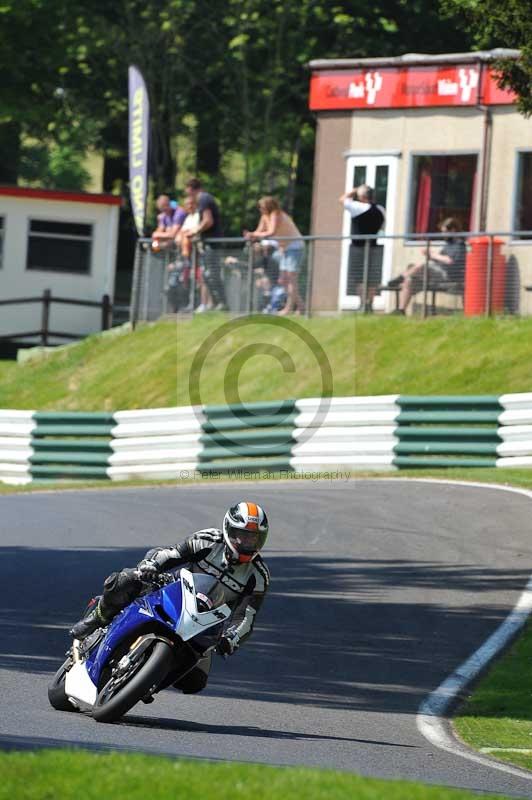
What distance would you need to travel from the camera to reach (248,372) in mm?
23906

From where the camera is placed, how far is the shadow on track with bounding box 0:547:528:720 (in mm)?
10266

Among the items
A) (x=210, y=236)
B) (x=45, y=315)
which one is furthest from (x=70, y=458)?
(x=45, y=315)

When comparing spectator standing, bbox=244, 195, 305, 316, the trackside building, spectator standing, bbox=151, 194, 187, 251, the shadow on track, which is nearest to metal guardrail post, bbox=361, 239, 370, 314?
the trackside building

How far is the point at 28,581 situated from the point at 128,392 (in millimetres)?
12766

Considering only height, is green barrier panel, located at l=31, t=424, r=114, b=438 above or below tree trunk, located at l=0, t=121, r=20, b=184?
below

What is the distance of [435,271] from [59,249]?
13867 millimetres

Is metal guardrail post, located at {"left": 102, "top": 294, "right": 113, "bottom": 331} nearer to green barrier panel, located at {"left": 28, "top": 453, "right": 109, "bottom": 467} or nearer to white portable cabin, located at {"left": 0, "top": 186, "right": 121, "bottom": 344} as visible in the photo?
white portable cabin, located at {"left": 0, "top": 186, "right": 121, "bottom": 344}

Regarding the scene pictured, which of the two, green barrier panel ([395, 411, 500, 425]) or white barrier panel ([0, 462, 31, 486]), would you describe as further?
white barrier panel ([0, 462, 31, 486])

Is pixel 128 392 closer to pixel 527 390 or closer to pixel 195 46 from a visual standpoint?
pixel 527 390

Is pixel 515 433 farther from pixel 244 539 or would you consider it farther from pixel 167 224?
pixel 244 539

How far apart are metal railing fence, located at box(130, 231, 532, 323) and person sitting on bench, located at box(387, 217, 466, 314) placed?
0.01 m

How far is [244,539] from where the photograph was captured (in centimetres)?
877

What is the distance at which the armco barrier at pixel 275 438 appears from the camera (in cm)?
1888

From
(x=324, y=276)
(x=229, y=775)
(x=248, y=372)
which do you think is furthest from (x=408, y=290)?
(x=229, y=775)
